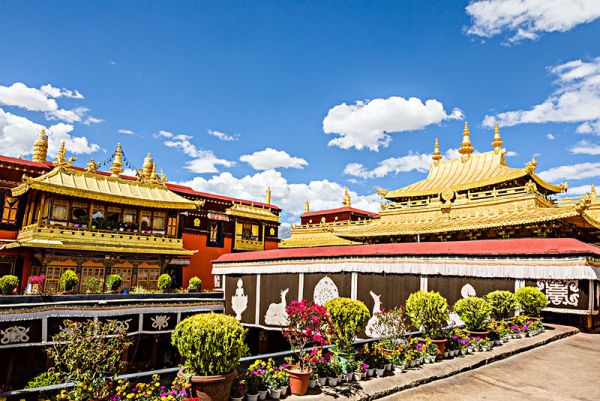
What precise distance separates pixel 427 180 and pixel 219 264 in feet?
55.3

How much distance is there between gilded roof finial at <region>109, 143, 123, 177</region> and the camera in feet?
97.8

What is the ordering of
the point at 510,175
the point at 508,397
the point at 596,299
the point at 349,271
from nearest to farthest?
the point at 508,397 → the point at 596,299 → the point at 349,271 → the point at 510,175

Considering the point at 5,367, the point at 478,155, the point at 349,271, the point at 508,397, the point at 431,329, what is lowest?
the point at 5,367

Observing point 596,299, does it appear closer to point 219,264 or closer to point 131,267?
point 219,264

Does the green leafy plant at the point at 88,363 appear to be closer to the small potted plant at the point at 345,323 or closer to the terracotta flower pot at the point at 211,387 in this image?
the terracotta flower pot at the point at 211,387

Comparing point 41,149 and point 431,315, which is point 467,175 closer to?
point 431,315

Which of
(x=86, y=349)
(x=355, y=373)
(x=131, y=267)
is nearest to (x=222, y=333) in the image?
(x=86, y=349)

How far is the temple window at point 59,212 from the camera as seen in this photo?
24.3 meters

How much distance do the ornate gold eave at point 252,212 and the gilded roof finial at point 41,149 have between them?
49.5 ft

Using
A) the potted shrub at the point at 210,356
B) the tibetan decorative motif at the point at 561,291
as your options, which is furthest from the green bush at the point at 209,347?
the tibetan decorative motif at the point at 561,291

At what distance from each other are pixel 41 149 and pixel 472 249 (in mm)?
30847

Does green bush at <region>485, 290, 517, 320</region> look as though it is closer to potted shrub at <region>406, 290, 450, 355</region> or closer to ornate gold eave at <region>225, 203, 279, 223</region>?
potted shrub at <region>406, 290, 450, 355</region>

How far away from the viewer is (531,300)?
11.4 metres

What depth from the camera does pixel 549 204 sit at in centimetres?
1905
